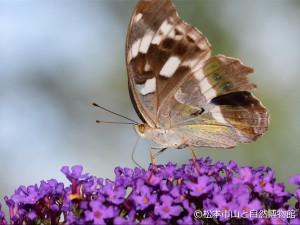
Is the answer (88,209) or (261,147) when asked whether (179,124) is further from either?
(261,147)

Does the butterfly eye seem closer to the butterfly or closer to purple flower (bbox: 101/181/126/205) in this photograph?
the butterfly

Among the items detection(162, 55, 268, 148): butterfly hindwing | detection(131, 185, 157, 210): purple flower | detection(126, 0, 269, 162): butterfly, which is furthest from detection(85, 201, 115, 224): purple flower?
detection(162, 55, 268, 148): butterfly hindwing

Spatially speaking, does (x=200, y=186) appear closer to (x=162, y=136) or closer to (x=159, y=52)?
(x=162, y=136)

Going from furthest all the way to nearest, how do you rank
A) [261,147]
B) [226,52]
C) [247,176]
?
[226,52], [261,147], [247,176]

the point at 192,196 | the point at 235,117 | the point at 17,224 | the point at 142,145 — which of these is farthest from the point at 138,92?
the point at 142,145
